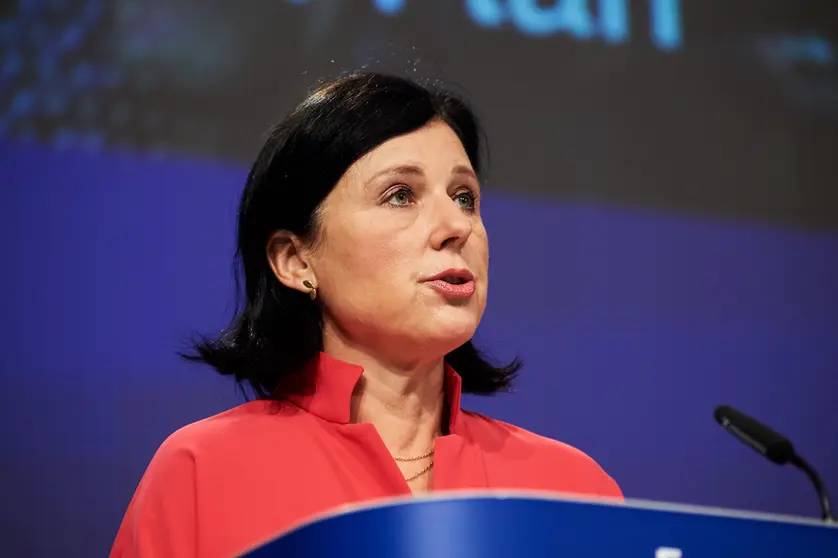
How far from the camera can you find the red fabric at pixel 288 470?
1.41 metres

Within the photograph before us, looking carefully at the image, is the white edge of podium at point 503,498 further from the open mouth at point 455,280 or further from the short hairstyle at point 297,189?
the short hairstyle at point 297,189

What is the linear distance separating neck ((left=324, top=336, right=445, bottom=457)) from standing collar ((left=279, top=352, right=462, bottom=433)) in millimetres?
34

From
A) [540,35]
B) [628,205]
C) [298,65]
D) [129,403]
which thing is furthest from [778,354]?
[129,403]

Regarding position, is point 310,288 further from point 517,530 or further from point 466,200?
point 517,530

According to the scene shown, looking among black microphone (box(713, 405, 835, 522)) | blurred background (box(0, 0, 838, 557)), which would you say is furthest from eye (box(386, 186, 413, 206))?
black microphone (box(713, 405, 835, 522))

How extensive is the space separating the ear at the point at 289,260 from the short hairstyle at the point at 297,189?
0.05 ft

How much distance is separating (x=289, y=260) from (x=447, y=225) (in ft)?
1.04

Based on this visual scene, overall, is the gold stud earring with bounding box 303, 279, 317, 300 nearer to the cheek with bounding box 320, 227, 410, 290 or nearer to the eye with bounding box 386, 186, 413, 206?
the cheek with bounding box 320, 227, 410, 290

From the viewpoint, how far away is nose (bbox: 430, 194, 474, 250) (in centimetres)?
155

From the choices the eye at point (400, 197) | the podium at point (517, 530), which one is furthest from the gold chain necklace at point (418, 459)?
the podium at point (517, 530)

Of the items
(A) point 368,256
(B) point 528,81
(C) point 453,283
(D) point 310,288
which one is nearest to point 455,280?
(C) point 453,283

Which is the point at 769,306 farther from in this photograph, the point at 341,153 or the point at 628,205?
the point at 341,153

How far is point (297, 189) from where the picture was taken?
1674 mm

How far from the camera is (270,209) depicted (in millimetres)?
1729
